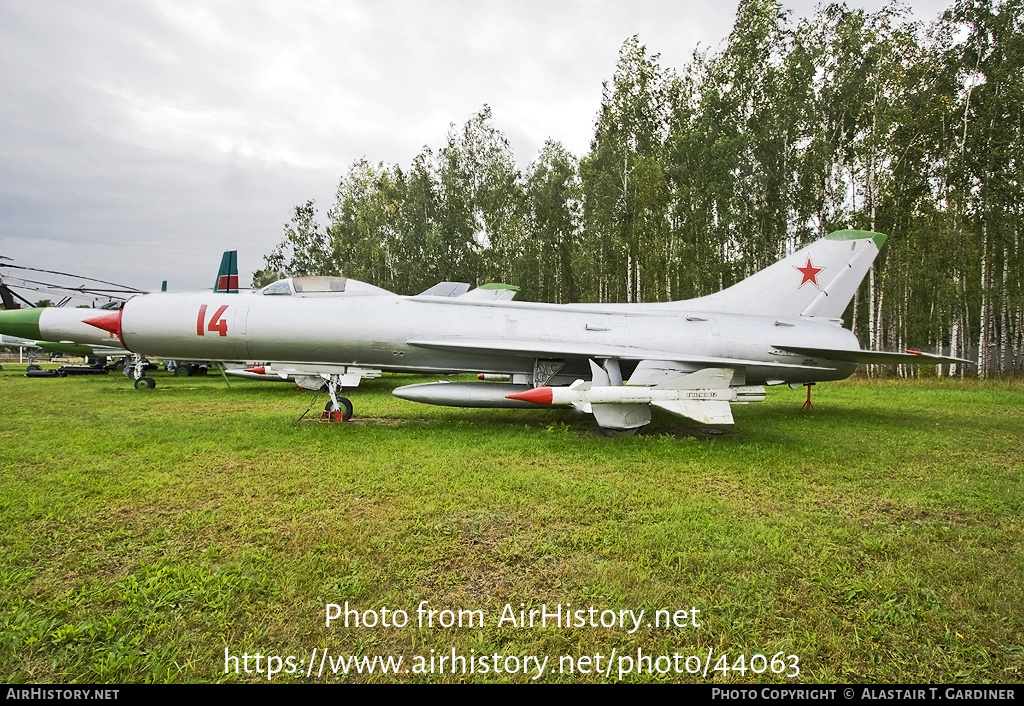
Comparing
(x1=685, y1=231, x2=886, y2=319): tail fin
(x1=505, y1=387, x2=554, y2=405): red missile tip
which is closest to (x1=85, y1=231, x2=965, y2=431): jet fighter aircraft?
(x1=685, y1=231, x2=886, y2=319): tail fin

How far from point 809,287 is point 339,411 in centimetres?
777

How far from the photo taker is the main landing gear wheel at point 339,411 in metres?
7.75

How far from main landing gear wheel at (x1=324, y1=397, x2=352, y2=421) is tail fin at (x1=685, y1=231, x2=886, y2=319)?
578cm

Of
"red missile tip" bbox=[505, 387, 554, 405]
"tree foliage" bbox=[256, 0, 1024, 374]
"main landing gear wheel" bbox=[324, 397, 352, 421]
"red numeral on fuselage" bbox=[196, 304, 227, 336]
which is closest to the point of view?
"red missile tip" bbox=[505, 387, 554, 405]

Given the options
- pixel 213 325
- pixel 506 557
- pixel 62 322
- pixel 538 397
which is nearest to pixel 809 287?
pixel 538 397

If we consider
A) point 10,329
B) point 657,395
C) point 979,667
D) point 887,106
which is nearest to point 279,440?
point 657,395

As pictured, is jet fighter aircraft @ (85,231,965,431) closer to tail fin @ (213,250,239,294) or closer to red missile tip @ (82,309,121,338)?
red missile tip @ (82,309,121,338)

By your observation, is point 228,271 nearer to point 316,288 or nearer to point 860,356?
point 316,288

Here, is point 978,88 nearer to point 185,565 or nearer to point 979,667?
point 979,667

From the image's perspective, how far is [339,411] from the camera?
778 cm

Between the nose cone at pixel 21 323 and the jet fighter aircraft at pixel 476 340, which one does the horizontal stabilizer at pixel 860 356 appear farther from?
the nose cone at pixel 21 323

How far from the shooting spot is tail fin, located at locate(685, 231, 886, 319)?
322 inches

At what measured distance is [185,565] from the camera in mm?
2896

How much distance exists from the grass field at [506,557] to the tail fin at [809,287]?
2.60 meters
